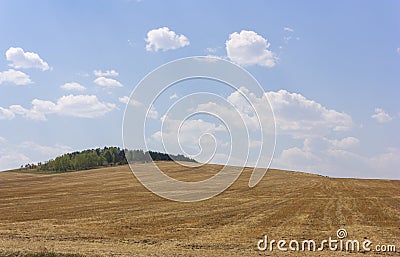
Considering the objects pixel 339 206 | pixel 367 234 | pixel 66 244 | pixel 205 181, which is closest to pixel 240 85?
pixel 367 234

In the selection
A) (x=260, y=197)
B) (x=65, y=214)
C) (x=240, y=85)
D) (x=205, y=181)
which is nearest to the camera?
(x=240, y=85)

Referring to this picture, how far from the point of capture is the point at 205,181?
54.2 m

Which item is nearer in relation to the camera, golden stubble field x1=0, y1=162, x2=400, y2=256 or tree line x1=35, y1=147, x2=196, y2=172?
golden stubble field x1=0, y1=162, x2=400, y2=256

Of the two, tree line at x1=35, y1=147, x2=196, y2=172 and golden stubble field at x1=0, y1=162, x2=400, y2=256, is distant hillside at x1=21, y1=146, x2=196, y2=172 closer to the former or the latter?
tree line at x1=35, y1=147, x2=196, y2=172

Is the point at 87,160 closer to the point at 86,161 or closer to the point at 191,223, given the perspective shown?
the point at 86,161

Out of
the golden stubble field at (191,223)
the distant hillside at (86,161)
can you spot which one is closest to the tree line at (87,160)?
the distant hillside at (86,161)

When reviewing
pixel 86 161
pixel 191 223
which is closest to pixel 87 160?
pixel 86 161

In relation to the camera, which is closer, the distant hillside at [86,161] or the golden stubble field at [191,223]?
the golden stubble field at [191,223]

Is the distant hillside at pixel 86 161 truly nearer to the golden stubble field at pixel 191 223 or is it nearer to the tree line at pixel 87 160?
the tree line at pixel 87 160

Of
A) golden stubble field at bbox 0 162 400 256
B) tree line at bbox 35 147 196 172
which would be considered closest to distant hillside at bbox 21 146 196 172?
tree line at bbox 35 147 196 172

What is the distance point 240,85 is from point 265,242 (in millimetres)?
9156

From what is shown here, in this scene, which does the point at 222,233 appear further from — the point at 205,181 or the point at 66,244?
the point at 205,181

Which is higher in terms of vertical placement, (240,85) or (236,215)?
(240,85)

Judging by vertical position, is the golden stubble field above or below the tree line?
below
